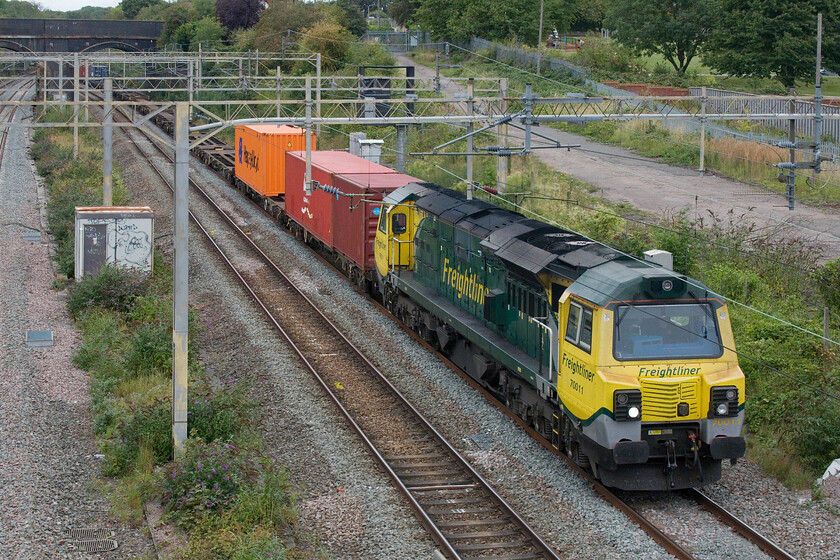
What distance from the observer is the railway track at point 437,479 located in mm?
12023

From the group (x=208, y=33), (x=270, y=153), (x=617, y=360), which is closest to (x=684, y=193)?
(x=270, y=153)

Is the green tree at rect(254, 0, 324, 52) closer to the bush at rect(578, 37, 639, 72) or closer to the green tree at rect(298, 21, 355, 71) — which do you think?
the green tree at rect(298, 21, 355, 71)

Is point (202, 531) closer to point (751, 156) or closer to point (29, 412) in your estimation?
point (29, 412)

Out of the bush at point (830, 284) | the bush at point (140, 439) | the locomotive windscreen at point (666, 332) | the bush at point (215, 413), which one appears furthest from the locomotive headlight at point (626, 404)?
the bush at point (830, 284)

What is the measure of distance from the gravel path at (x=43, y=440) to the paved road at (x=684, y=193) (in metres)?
17.5

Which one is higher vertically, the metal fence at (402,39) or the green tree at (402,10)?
the green tree at (402,10)

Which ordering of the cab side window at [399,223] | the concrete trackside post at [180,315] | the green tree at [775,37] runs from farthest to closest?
the green tree at [775,37] → the cab side window at [399,223] → the concrete trackside post at [180,315]

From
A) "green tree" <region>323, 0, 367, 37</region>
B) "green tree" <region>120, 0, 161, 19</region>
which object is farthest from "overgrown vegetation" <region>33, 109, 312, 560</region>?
"green tree" <region>120, 0, 161, 19</region>

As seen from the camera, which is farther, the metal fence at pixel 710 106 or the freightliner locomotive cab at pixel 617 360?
the metal fence at pixel 710 106

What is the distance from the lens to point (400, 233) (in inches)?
895

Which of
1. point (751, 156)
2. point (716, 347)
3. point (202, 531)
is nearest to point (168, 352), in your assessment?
point (202, 531)

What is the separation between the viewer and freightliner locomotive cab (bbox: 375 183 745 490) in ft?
41.6

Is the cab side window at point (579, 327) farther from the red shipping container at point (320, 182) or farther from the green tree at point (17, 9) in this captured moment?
the green tree at point (17, 9)

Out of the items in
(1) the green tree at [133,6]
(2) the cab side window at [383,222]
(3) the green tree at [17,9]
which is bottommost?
(2) the cab side window at [383,222]
